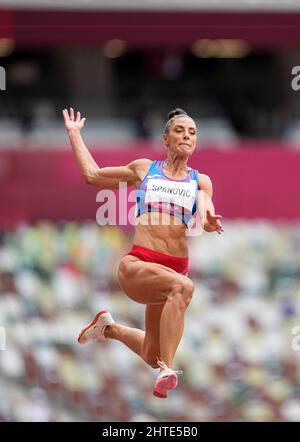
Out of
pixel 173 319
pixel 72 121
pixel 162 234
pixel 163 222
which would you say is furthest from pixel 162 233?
pixel 72 121

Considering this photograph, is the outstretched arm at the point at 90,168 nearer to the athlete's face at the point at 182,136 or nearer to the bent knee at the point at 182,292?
the athlete's face at the point at 182,136

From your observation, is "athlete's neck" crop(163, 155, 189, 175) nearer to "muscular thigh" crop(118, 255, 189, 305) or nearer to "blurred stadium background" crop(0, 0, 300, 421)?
"muscular thigh" crop(118, 255, 189, 305)

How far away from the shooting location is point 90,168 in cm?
1510

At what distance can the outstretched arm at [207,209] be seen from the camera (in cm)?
1467

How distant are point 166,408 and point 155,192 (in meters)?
29.5

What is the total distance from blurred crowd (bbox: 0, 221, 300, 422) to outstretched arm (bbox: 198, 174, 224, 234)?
91.1 ft

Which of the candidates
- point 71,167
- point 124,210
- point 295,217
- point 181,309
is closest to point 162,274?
point 181,309

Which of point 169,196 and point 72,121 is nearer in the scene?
point 169,196

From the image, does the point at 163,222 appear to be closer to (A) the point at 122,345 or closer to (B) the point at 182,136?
(B) the point at 182,136

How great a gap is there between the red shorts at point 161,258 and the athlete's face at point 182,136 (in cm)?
104

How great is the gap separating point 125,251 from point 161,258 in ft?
90.9

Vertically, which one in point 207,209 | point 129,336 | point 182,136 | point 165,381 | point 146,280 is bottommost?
point 165,381

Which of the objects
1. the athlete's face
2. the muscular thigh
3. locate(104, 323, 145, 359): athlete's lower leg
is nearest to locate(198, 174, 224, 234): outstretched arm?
the athlete's face

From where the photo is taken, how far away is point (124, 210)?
60.1 ft
